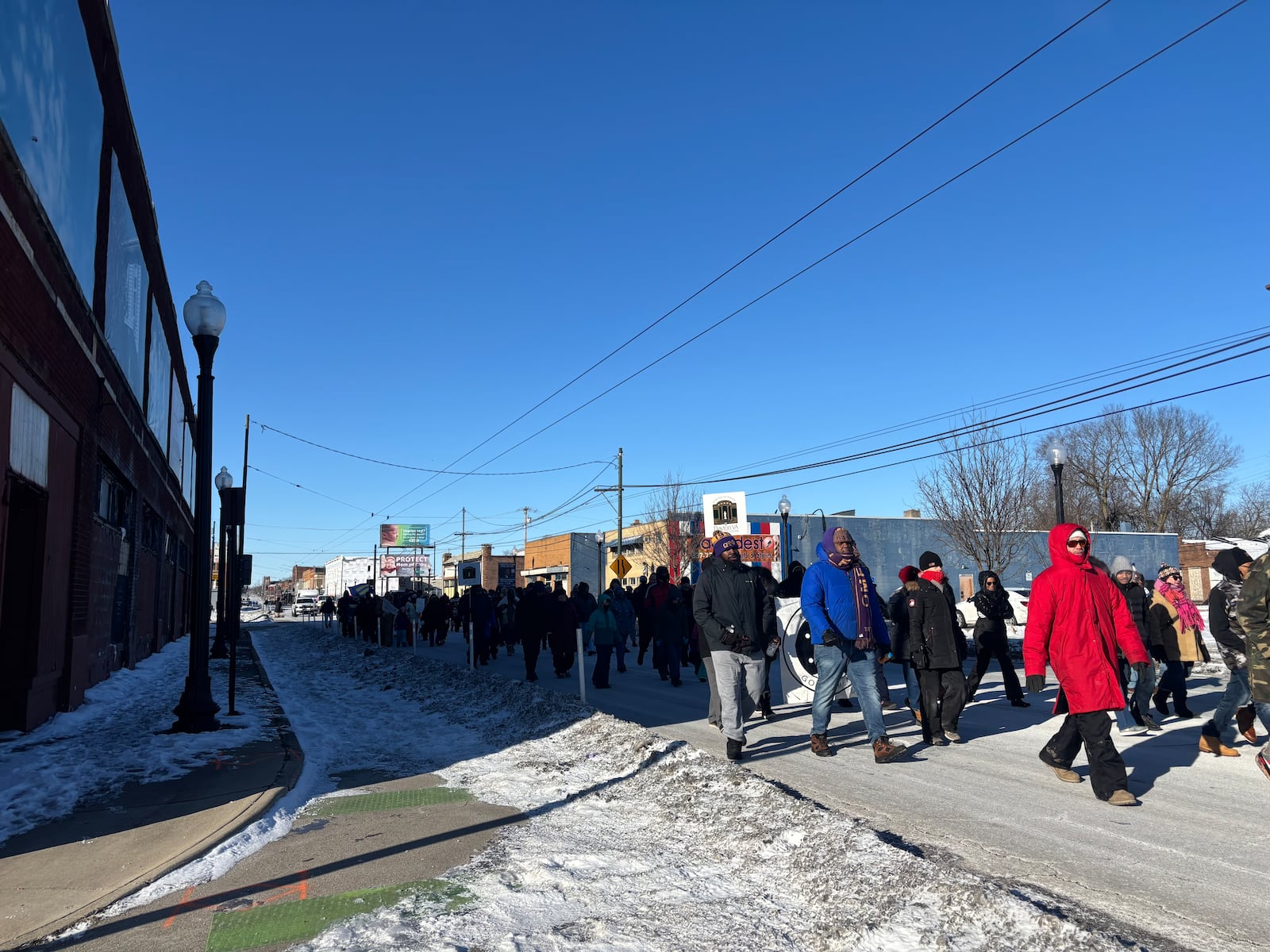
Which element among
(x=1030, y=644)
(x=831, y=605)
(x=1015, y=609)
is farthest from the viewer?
(x=1015, y=609)

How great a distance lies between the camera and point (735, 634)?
7.78m

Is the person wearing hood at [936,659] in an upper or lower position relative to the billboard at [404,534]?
lower

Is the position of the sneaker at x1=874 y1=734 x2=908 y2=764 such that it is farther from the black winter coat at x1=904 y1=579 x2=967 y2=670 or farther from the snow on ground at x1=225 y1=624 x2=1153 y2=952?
the snow on ground at x1=225 y1=624 x2=1153 y2=952

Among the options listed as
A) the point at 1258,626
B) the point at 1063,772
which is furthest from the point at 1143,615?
the point at 1063,772

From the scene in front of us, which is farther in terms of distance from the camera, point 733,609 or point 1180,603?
point 1180,603

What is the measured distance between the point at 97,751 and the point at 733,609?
614 cm

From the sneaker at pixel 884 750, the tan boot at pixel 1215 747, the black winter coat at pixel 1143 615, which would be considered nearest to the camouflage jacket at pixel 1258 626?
the tan boot at pixel 1215 747

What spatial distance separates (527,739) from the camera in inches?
363

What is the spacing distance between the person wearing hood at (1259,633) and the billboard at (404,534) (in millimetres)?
115485

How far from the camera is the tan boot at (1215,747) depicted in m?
7.44

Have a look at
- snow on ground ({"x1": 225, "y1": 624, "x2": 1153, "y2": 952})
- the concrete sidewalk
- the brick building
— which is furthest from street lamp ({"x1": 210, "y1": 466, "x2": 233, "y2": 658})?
snow on ground ({"x1": 225, "y1": 624, "x2": 1153, "y2": 952})

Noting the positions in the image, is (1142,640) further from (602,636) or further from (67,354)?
(67,354)

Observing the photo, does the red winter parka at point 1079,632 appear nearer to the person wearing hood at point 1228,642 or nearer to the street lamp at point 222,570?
the person wearing hood at point 1228,642

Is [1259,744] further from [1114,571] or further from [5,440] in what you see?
[5,440]
